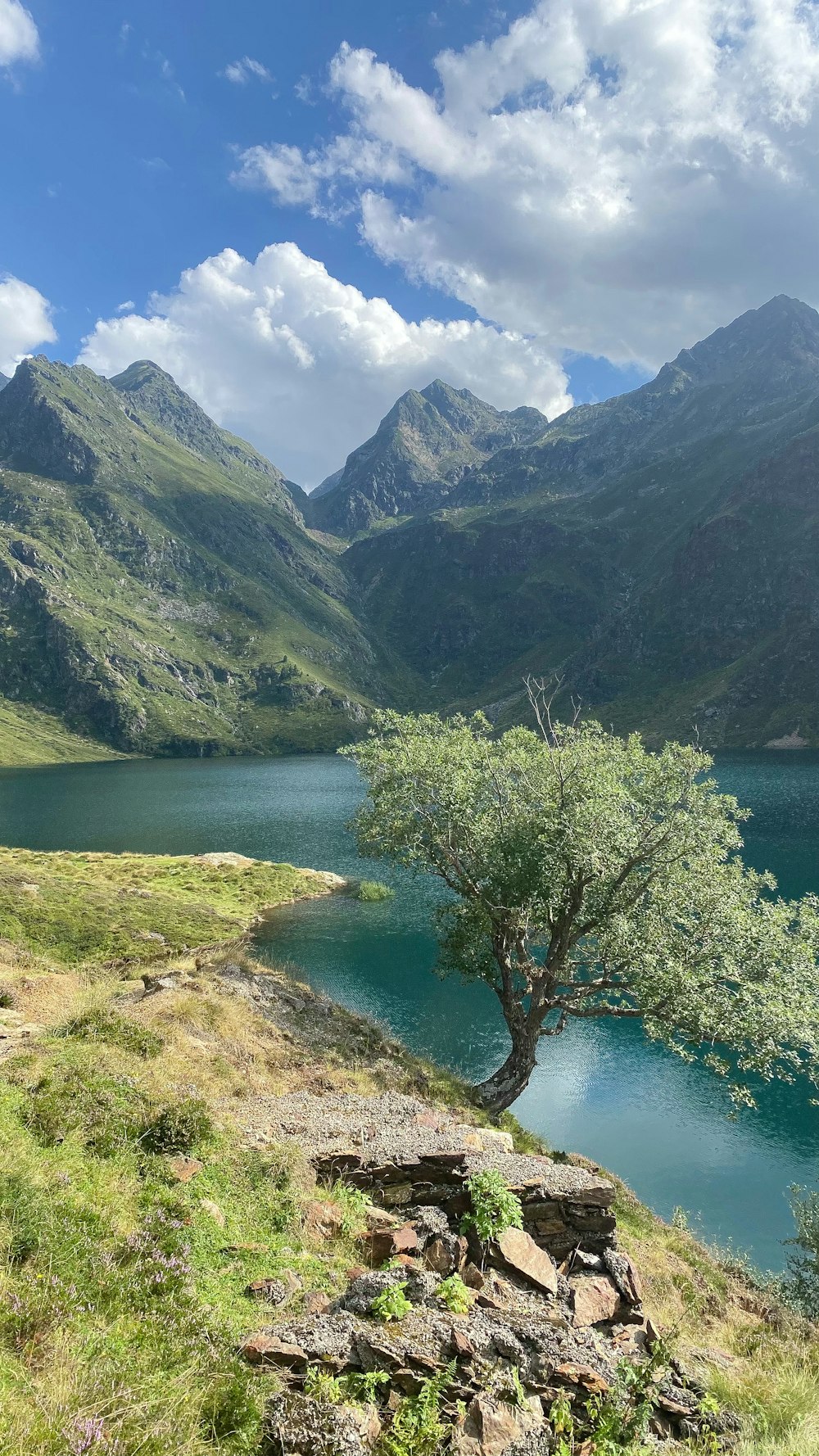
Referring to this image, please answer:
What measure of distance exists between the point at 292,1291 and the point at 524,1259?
4.33 metres

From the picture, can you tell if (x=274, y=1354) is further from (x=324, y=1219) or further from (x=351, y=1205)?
(x=351, y=1205)

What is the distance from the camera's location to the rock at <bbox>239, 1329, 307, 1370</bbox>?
7.30 m

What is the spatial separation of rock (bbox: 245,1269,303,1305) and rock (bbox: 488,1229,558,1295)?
3709 mm

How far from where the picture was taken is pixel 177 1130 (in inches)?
520

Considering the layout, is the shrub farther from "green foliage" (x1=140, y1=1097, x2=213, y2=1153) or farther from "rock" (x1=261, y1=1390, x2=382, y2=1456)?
"rock" (x1=261, y1=1390, x2=382, y2=1456)

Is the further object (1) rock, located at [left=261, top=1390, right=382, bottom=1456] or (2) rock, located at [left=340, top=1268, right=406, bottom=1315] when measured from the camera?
(2) rock, located at [left=340, top=1268, right=406, bottom=1315]

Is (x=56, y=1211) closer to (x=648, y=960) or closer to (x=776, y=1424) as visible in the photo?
(x=776, y=1424)

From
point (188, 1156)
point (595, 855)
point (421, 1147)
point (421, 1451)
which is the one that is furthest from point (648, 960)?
point (421, 1451)

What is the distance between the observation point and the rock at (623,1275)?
11.7 metres

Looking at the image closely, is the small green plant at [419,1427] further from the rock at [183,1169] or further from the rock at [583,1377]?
the rock at [183,1169]

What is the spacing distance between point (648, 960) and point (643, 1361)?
50.8ft

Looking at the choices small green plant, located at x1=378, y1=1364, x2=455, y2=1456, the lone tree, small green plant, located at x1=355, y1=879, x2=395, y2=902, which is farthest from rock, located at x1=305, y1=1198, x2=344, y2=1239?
small green plant, located at x1=355, y1=879, x2=395, y2=902

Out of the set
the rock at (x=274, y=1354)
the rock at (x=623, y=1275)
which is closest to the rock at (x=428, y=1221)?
the rock at (x=623, y=1275)

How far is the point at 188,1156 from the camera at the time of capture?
12812 mm
